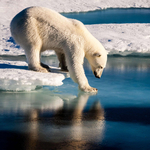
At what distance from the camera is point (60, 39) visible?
5.94m

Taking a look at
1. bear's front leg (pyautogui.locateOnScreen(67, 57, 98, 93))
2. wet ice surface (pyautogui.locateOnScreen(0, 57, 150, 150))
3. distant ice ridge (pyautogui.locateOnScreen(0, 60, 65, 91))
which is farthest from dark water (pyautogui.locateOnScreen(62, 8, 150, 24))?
distant ice ridge (pyautogui.locateOnScreen(0, 60, 65, 91))

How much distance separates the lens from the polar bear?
232 inches

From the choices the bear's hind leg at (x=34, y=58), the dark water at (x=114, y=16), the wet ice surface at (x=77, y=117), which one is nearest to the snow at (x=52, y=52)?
the bear's hind leg at (x=34, y=58)

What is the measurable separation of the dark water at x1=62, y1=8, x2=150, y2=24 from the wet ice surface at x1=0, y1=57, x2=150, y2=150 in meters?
11.2

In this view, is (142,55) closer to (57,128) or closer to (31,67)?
(31,67)

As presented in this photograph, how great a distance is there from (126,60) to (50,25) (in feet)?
14.8

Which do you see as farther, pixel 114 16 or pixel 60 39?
pixel 114 16

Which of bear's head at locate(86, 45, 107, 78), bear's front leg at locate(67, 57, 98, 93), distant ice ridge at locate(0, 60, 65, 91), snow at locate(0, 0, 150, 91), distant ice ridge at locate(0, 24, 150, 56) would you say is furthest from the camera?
distant ice ridge at locate(0, 24, 150, 56)

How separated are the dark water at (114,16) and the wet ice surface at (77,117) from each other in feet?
36.7

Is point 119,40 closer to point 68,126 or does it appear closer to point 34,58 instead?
point 34,58

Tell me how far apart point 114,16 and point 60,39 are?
14639 millimetres

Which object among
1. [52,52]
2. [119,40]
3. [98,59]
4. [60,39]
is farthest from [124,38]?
[60,39]

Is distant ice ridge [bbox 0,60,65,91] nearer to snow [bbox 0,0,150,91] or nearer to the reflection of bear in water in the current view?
snow [bbox 0,0,150,91]

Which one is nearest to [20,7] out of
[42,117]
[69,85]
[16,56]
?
[16,56]
